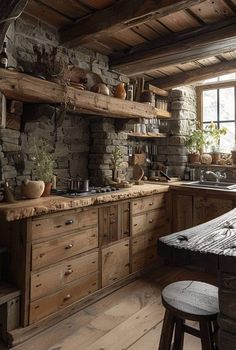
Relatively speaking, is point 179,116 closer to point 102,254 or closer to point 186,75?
point 186,75

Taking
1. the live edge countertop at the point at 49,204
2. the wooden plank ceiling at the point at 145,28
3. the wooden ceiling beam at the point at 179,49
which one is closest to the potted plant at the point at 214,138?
the wooden plank ceiling at the point at 145,28

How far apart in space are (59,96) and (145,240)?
5.92 ft

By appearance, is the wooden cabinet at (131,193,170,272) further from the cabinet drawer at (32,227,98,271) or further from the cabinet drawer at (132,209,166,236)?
the cabinet drawer at (32,227,98,271)

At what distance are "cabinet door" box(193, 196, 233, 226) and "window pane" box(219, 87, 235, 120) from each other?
1.55 metres

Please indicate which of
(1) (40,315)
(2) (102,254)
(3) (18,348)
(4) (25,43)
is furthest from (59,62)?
(3) (18,348)

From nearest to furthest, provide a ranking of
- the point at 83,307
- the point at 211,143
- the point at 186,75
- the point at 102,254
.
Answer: the point at 83,307 → the point at 102,254 → the point at 186,75 → the point at 211,143

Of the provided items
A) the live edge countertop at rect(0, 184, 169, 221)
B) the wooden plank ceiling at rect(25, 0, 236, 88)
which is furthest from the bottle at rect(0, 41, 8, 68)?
the live edge countertop at rect(0, 184, 169, 221)

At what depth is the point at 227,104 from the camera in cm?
425

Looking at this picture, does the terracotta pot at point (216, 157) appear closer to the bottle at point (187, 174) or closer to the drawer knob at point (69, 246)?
the bottle at point (187, 174)

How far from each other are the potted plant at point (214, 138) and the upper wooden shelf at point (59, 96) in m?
1.38

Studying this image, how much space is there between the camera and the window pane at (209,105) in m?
4.38

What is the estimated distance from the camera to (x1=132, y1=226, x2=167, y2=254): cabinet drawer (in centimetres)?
311

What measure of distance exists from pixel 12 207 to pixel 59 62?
4.79ft

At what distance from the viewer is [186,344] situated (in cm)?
207
